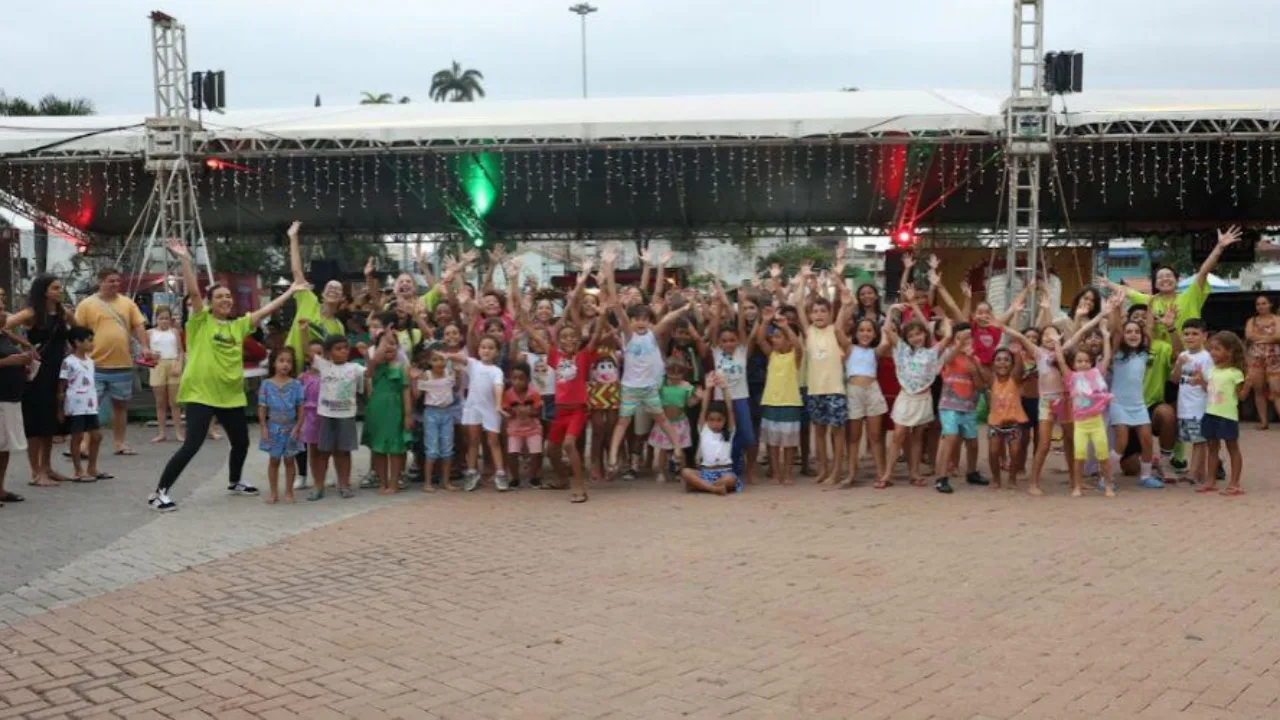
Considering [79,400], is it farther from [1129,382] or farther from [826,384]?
[1129,382]

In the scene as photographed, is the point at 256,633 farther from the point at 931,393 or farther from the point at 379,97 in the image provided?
the point at 379,97

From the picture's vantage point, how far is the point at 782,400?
8727 mm

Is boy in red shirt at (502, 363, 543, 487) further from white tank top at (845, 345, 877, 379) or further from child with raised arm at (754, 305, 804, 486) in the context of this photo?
white tank top at (845, 345, 877, 379)

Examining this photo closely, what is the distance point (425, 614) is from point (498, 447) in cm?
347

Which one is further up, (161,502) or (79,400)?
(79,400)

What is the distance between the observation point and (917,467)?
28.7 feet

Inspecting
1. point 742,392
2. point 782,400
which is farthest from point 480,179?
point 782,400

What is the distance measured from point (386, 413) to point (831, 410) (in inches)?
139

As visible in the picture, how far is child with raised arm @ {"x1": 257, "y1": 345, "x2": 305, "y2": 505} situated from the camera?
7.92m

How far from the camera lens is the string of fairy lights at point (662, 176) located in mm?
15211

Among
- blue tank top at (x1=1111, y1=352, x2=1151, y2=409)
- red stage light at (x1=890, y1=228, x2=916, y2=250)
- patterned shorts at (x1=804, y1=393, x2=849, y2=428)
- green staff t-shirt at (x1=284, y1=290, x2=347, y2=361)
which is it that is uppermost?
red stage light at (x1=890, y1=228, x2=916, y2=250)

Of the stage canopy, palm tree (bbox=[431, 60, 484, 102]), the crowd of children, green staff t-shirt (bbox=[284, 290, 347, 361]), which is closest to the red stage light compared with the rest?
the stage canopy

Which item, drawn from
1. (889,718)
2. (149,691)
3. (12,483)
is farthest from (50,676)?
(12,483)

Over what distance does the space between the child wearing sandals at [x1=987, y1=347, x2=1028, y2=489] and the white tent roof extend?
16.5 ft
